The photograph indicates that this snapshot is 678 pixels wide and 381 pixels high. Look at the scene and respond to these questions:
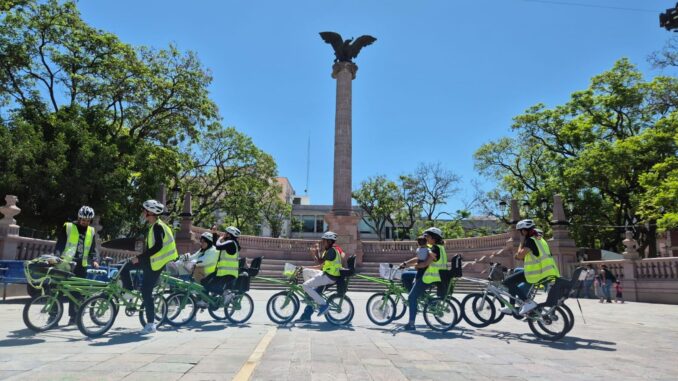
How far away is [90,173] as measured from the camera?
2380cm

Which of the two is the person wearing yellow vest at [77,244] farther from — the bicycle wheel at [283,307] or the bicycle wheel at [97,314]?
the bicycle wheel at [283,307]

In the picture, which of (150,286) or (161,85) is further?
(161,85)

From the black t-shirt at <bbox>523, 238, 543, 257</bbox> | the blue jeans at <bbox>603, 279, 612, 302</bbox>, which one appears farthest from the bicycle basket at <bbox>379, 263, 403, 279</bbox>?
the blue jeans at <bbox>603, 279, 612, 302</bbox>

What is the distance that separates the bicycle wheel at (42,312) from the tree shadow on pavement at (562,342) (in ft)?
24.1

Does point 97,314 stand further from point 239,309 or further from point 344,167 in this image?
point 344,167

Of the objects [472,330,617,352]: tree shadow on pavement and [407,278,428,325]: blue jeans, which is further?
[407,278,428,325]: blue jeans

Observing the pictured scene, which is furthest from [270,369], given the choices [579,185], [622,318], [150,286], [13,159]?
[579,185]

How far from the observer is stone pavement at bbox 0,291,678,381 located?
5.10 m

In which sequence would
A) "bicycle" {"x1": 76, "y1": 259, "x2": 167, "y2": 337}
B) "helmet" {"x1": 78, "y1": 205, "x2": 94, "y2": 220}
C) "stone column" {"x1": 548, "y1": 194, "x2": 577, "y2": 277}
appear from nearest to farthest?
"bicycle" {"x1": 76, "y1": 259, "x2": 167, "y2": 337} → "helmet" {"x1": 78, "y1": 205, "x2": 94, "y2": 220} → "stone column" {"x1": 548, "y1": 194, "x2": 577, "y2": 277}

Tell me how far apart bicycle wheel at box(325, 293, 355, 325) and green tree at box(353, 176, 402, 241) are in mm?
43678

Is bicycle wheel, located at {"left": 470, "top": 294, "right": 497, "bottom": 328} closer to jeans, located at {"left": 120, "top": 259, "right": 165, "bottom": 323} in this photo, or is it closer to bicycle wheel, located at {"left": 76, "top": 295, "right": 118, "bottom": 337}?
jeans, located at {"left": 120, "top": 259, "right": 165, "bottom": 323}

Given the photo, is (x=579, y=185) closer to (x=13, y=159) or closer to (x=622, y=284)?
(x=622, y=284)

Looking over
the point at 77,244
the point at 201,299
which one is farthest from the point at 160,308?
the point at 77,244

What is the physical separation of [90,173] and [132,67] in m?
6.80
